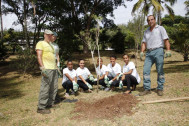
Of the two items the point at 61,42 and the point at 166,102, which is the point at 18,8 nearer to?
the point at 61,42

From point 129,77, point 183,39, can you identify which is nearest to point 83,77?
point 129,77

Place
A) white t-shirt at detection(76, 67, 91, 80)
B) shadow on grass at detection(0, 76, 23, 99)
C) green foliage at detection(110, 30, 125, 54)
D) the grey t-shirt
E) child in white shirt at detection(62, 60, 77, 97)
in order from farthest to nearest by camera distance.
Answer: green foliage at detection(110, 30, 125, 54), shadow on grass at detection(0, 76, 23, 99), white t-shirt at detection(76, 67, 91, 80), child in white shirt at detection(62, 60, 77, 97), the grey t-shirt

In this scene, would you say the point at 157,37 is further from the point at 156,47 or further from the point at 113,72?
the point at 113,72

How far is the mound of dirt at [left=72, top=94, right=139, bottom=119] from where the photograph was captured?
3.37 meters

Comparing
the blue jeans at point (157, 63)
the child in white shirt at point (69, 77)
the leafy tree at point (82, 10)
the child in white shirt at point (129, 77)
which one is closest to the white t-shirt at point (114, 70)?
the child in white shirt at point (129, 77)

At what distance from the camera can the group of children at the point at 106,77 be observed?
4778 millimetres

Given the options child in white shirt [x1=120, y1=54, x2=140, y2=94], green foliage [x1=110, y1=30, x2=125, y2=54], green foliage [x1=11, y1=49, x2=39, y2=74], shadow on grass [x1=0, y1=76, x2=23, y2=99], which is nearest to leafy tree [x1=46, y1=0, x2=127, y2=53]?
green foliage [x1=110, y1=30, x2=125, y2=54]

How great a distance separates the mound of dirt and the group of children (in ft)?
2.43

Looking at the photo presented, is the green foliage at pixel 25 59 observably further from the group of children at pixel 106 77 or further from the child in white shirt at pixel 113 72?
the child in white shirt at pixel 113 72

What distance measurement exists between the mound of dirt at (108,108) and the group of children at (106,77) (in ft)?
2.43

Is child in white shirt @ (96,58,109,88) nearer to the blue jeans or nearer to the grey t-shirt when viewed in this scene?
the blue jeans

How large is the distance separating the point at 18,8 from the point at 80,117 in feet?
52.3

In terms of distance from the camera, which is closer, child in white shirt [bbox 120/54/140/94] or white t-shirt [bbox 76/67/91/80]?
child in white shirt [bbox 120/54/140/94]

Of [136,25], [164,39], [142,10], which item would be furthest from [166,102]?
[142,10]
